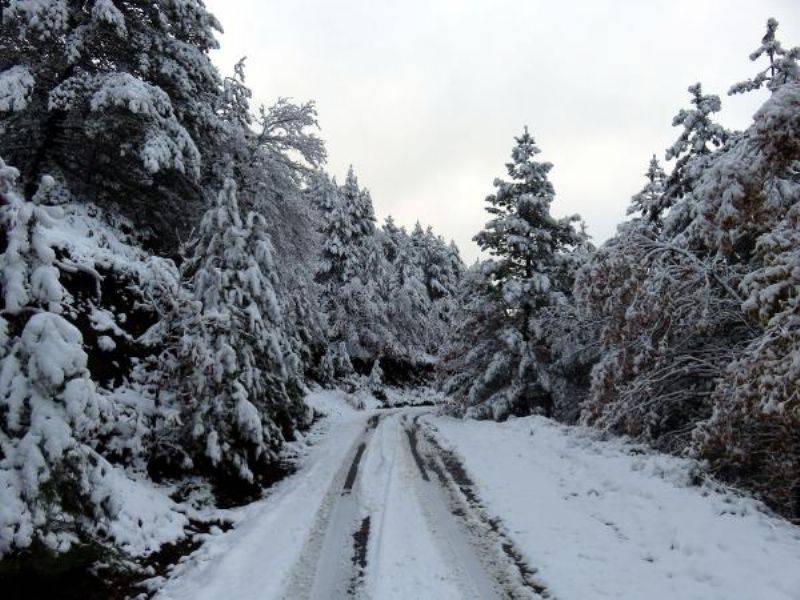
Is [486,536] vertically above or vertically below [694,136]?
below

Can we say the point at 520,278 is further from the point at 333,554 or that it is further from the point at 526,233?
the point at 333,554

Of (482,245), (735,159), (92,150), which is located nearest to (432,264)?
(482,245)

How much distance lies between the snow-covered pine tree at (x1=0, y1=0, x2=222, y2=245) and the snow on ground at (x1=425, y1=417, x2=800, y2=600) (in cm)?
998

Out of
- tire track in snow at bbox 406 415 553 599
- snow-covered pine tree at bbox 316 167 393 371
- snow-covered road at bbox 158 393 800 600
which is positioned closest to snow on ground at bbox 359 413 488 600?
snow-covered road at bbox 158 393 800 600

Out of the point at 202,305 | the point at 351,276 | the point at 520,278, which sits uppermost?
the point at 351,276

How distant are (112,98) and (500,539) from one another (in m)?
11.2

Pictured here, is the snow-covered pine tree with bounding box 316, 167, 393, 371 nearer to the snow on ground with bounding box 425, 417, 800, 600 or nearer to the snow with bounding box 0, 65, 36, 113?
the snow on ground with bounding box 425, 417, 800, 600

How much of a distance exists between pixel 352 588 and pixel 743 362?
20.8 feet

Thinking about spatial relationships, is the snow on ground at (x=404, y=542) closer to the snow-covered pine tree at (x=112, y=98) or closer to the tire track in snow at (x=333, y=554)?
the tire track in snow at (x=333, y=554)

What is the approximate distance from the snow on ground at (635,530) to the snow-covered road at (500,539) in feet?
0.08

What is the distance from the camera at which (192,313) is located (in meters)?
9.52

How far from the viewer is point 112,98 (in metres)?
11.1

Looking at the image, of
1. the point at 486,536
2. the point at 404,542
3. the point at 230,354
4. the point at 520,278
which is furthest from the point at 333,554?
the point at 520,278

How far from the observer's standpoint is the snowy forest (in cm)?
514
